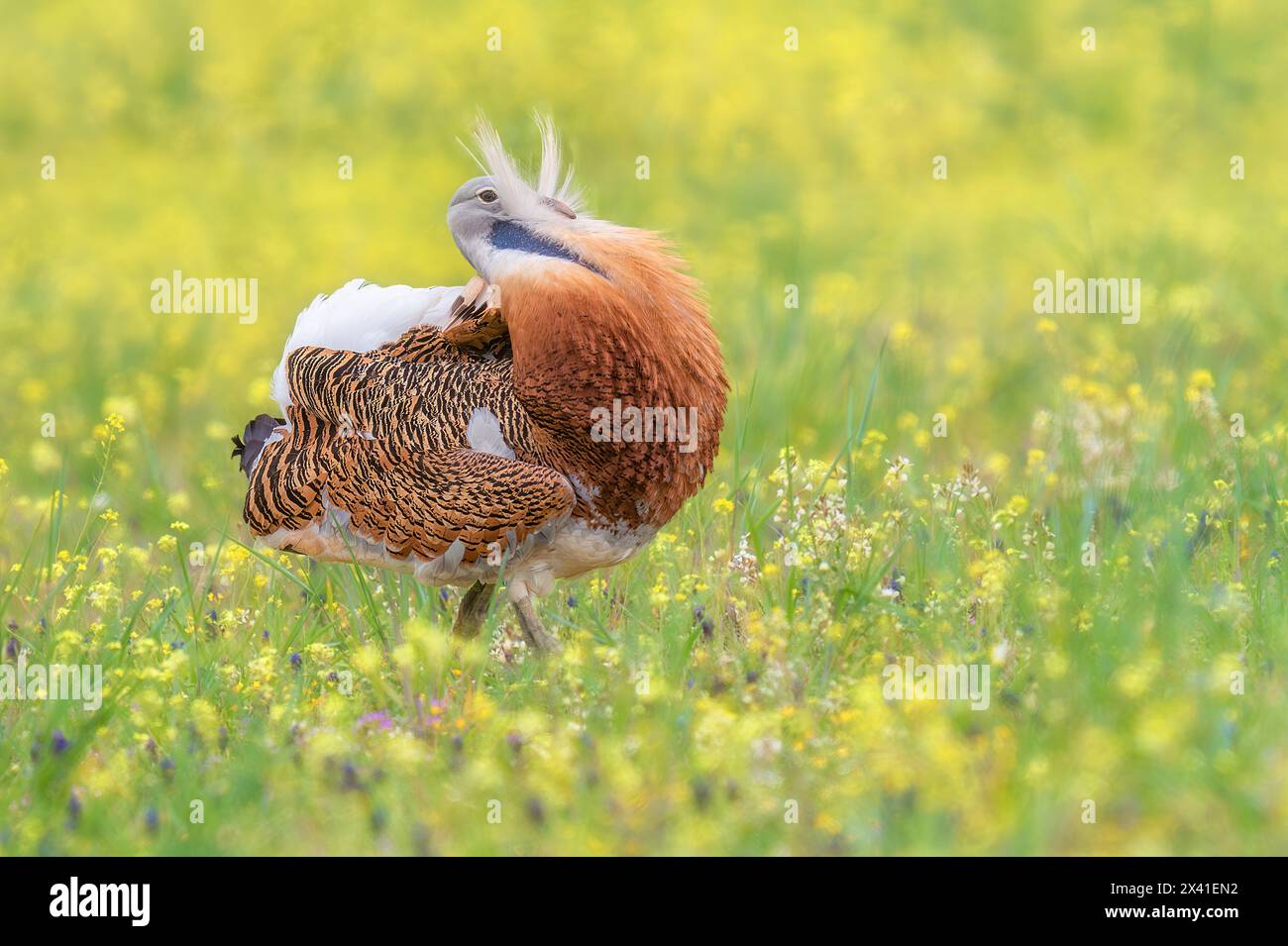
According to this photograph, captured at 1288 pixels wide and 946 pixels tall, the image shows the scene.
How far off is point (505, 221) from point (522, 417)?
2.13ft

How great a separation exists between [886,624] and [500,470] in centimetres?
130

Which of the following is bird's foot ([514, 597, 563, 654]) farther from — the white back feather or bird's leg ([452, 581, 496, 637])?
the white back feather

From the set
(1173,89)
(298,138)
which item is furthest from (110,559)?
(1173,89)

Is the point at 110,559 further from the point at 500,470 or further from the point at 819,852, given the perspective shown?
the point at 819,852

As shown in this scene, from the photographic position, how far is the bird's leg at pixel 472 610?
5.91 m

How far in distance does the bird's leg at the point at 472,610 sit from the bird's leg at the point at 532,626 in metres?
0.32

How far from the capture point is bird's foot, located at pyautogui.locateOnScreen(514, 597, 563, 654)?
5523mm

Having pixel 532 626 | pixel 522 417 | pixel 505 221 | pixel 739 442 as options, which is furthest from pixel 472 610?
pixel 505 221

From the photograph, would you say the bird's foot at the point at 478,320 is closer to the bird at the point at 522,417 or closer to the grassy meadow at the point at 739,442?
the bird at the point at 522,417

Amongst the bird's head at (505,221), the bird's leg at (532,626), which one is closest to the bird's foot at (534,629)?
the bird's leg at (532,626)

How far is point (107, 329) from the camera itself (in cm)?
1065

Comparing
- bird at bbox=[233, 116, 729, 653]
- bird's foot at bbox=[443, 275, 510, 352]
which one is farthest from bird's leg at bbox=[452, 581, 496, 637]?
bird's foot at bbox=[443, 275, 510, 352]

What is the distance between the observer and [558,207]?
567 cm

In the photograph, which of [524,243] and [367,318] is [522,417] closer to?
[524,243]
